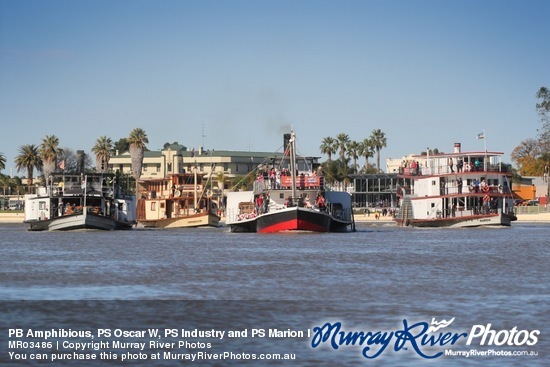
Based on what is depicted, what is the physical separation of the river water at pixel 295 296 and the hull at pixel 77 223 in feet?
107

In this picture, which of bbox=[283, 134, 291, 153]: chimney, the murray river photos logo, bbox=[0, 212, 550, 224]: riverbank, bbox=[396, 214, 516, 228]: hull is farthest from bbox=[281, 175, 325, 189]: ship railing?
bbox=[0, 212, 550, 224]: riverbank

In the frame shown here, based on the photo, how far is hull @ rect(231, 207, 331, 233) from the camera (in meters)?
74.6

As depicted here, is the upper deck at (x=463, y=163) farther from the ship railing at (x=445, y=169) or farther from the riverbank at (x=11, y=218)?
the riverbank at (x=11, y=218)

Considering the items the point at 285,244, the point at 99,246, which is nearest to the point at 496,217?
the point at 285,244

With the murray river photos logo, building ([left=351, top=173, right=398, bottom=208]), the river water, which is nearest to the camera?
the murray river photos logo

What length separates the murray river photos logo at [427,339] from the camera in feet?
67.4

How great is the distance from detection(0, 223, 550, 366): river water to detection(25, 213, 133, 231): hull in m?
32.6

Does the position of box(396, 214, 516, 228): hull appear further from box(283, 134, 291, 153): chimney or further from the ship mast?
the ship mast

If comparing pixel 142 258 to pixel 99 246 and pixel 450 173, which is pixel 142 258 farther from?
pixel 450 173

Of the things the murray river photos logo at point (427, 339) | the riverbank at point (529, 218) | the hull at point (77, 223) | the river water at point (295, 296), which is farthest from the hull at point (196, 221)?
the murray river photos logo at point (427, 339)

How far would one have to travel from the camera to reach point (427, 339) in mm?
21781

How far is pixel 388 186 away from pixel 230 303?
515ft

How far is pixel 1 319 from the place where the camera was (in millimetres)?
24625

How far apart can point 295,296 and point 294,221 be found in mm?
44464
